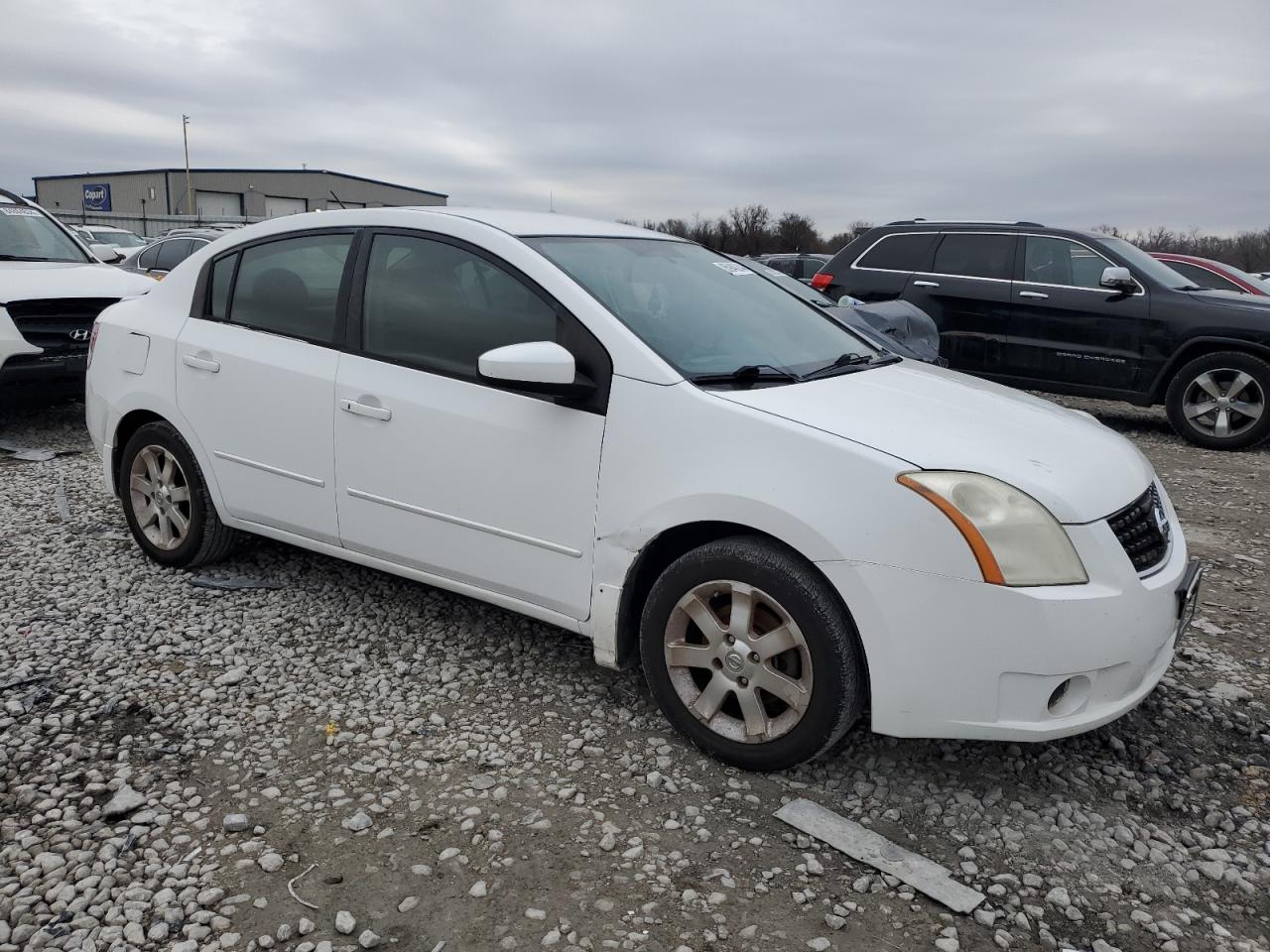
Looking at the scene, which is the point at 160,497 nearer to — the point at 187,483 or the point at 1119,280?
the point at 187,483

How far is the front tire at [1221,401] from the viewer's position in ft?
27.1

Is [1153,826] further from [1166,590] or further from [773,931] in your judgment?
[773,931]

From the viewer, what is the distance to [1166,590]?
113 inches

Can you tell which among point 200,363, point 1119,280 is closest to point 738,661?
point 200,363

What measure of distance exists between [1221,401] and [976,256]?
2.44 metres

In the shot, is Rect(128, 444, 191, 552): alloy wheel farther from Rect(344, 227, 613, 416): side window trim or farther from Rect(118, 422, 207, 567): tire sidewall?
Rect(344, 227, 613, 416): side window trim

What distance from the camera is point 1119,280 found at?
27.0 feet

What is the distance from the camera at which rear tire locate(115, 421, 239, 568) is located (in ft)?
14.5

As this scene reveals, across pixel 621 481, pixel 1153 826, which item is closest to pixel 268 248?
pixel 621 481

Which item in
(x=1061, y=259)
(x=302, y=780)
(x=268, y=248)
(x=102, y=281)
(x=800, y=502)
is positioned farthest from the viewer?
(x=1061, y=259)

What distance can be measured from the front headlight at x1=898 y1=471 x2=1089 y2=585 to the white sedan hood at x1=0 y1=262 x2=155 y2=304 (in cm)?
705

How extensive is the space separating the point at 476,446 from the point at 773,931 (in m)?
1.79

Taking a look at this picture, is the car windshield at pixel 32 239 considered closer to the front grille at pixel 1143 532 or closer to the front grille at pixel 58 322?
the front grille at pixel 58 322

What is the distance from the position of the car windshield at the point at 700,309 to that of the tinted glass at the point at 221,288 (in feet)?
5.17
